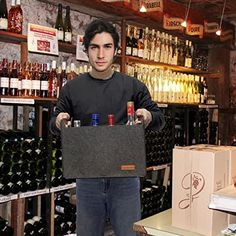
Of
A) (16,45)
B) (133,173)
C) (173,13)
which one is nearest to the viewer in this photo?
(133,173)

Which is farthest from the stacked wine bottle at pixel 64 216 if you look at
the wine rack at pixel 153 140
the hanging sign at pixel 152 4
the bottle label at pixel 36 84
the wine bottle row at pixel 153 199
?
the hanging sign at pixel 152 4

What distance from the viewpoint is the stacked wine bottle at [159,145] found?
4.14 meters

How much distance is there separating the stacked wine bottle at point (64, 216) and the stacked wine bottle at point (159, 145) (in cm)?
97

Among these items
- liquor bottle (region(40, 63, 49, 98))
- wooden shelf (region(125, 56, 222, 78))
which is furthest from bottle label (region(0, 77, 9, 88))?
wooden shelf (region(125, 56, 222, 78))

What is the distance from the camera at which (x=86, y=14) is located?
4172 mm

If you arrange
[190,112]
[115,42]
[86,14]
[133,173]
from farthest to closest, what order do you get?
[190,112], [86,14], [115,42], [133,173]

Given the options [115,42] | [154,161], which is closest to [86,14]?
[154,161]

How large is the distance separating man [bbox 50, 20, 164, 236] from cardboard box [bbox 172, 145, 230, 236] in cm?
30

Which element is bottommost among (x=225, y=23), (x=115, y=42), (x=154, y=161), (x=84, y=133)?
(x=154, y=161)

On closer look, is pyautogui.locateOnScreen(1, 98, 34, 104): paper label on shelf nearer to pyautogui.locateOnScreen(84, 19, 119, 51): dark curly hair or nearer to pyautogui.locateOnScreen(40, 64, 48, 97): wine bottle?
pyautogui.locateOnScreen(40, 64, 48, 97): wine bottle

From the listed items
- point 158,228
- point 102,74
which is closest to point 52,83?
point 102,74

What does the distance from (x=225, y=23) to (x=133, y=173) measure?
4.63 m

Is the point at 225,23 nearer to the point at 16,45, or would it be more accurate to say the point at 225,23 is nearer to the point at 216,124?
the point at 216,124

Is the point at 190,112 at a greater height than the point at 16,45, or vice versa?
the point at 16,45
